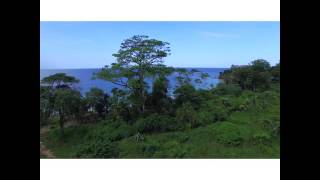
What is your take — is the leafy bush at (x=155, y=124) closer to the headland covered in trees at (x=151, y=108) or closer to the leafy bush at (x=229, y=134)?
the headland covered in trees at (x=151, y=108)

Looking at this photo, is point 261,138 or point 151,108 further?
point 151,108

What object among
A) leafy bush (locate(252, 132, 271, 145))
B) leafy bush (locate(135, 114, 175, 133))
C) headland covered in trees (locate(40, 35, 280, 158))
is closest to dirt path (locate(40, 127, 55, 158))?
headland covered in trees (locate(40, 35, 280, 158))

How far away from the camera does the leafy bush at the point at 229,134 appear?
815 cm

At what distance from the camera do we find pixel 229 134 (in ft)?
26.9

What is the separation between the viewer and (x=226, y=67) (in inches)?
332

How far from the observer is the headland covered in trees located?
8.26 meters

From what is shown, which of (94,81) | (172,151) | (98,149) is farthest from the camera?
(94,81)

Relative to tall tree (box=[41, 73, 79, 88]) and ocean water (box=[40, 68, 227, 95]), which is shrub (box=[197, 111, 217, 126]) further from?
tall tree (box=[41, 73, 79, 88])

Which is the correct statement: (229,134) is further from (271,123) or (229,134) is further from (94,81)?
(94,81)

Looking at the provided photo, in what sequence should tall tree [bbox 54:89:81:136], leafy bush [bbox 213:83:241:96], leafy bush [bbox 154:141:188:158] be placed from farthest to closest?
leafy bush [bbox 213:83:241:96] → tall tree [bbox 54:89:81:136] → leafy bush [bbox 154:141:188:158]

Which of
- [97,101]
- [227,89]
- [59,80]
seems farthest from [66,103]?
Answer: [227,89]

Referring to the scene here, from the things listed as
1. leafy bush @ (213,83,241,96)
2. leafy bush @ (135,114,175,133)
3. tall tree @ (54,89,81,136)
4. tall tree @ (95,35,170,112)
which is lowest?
leafy bush @ (135,114,175,133)

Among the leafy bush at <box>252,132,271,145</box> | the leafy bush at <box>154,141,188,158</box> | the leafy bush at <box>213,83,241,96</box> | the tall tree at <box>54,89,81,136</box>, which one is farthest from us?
the leafy bush at <box>213,83,241,96</box>

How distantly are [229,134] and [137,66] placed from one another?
79.1 inches
